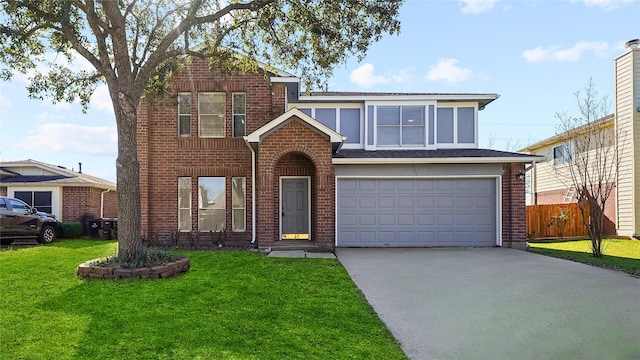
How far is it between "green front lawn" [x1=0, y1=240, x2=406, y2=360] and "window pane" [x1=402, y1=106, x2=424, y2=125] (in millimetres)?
8147

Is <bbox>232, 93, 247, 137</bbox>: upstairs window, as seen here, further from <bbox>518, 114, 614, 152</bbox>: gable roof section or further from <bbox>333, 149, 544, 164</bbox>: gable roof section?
<bbox>518, 114, 614, 152</bbox>: gable roof section

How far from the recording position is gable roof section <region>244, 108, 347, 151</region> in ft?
41.3

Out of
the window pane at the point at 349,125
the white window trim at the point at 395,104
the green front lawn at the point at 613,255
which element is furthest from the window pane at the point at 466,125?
the green front lawn at the point at 613,255

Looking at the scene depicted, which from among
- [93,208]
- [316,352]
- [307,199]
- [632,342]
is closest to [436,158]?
[307,199]

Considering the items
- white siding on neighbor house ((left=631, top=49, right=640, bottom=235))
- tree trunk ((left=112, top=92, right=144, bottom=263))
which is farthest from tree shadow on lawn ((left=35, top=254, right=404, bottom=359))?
white siding on neighbor house ((left=631, top=49, right=640, bottom=235))

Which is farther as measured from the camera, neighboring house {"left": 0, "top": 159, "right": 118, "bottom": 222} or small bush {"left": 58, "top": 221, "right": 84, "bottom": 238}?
neighboring house {"left": 0, "top": 159, "right": 118, "bottom": 222}

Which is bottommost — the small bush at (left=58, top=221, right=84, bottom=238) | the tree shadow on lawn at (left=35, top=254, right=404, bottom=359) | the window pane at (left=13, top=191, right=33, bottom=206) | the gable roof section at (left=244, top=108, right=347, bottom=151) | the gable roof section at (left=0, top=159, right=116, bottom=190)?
the tree shadow on lawn at (left=35, top=254, right=404, bottom=359)

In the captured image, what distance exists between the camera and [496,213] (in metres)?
14.5

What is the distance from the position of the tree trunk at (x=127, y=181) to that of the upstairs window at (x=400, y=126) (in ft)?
30.4

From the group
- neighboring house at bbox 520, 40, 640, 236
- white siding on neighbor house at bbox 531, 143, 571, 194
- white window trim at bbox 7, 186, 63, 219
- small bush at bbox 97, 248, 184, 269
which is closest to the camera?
small bush at bbox 97, 248, 184, 269

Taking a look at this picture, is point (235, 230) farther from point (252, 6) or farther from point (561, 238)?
point (561, 238)

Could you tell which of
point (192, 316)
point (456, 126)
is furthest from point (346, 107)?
point (192, 316)

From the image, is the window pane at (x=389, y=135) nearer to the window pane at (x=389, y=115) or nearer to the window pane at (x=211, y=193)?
the window pane at (x=389, y=115)

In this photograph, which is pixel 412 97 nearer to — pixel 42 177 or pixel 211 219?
pixel 211 219
